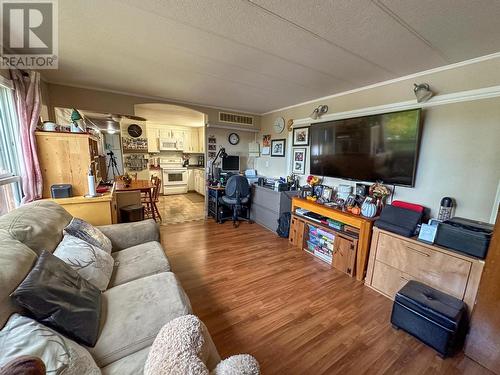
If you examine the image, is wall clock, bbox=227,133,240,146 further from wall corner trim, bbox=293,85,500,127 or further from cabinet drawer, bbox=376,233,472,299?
cabinet drawer, bbox=376,233,472,299

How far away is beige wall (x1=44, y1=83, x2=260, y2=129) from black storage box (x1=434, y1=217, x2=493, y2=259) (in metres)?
3.94

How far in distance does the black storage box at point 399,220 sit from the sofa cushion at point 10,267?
258cm

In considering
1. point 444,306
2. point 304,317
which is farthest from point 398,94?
point 304,317

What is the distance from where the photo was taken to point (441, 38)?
1.49 m

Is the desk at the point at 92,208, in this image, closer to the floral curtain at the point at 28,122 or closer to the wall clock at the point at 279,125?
the floral curtain at the point at 28,122

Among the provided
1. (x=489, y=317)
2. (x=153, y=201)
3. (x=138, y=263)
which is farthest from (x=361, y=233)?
(x=153, y=201)

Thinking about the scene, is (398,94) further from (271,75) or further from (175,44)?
(175,44)

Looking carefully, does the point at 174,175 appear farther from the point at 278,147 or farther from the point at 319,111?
the point at 319,111

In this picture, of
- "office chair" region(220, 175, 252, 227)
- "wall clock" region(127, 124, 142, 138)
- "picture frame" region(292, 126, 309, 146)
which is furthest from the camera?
"wall clock" region(127, 124, 142, 138)

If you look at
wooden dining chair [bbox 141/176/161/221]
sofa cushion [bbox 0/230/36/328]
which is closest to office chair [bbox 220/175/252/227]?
wooden dining chair [bbox 141/176/161/221]

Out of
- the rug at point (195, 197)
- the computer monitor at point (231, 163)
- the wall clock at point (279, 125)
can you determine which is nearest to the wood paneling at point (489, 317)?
the wall clock at point (279, 125)

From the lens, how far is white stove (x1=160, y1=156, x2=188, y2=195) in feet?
20.8

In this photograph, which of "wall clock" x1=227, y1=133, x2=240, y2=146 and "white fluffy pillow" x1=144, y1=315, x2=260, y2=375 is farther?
"wall clock" x1=227, y1=133, x2=240, y2=146

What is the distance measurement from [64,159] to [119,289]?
5.80 ft
